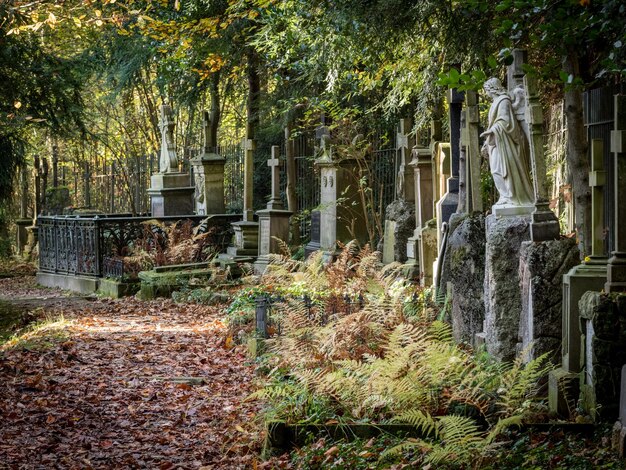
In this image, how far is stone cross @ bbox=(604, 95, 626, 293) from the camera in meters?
6.68

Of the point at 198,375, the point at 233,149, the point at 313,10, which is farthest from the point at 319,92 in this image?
the point at 198,375

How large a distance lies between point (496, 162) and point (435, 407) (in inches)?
103

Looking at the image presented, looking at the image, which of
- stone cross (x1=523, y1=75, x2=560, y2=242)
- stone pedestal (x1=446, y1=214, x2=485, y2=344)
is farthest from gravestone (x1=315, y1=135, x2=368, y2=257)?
stone cross (x1=523, y1=75, x2=560, y2=242)

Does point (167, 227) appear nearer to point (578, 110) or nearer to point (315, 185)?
point (315, 185)

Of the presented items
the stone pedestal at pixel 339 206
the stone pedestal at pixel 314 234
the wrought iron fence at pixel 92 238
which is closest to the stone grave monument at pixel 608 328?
the stone pedestal at pixel 339 206

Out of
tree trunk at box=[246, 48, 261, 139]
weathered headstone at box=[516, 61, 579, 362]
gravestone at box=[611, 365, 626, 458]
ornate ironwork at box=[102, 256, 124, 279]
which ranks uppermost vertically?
tree trunk at box=[246, 48, 261, 139]

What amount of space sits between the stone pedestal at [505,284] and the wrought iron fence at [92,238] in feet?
36.4

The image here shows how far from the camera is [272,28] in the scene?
1795 centimetres

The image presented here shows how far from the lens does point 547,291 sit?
24.7ft

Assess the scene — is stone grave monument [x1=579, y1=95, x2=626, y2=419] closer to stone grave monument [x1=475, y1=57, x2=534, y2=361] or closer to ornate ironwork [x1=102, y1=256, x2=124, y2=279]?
stone grave monument [x1=475, y1=57, x2=534, y2=361]

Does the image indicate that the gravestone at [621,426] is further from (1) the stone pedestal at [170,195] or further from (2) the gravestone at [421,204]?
(1) the stone pedestal at [170,195]

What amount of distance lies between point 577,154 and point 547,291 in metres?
4.09

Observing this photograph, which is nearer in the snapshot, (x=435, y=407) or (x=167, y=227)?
(x=435, y=407)

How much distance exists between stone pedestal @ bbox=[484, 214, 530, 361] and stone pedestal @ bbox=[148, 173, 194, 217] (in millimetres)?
14355
